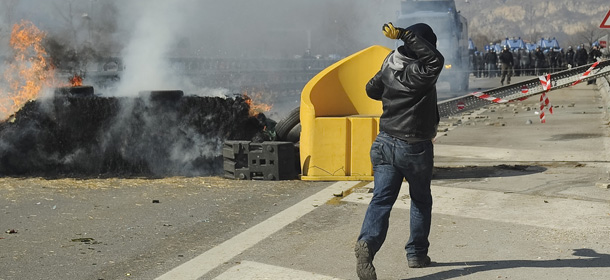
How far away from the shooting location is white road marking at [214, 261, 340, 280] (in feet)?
19.0

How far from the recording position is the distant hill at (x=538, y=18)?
167m

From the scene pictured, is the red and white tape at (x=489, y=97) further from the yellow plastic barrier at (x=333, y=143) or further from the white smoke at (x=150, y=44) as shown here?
the white smoke at (x=150, y=44)

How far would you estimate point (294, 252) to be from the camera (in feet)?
21.3

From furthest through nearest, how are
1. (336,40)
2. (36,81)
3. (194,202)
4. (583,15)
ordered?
(583,15) < (336,40) < (36,81) < (194,202)

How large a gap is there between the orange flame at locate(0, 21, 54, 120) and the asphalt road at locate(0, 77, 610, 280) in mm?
1431

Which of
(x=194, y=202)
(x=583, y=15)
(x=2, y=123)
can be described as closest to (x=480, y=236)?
(x=194, y=202)

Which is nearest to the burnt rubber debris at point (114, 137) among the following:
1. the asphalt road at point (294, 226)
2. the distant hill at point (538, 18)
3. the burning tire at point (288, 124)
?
the burning tire at point (288, 124)

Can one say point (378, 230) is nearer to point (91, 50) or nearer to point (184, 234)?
point (184, 234)

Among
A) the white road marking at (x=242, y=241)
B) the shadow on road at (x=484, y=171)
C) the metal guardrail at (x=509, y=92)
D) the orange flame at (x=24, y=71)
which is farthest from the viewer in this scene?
the metal guardrail at (x=509, y=92)

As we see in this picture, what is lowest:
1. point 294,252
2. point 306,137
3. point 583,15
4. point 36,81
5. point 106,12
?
point 294,252

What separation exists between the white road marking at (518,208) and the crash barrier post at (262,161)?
134 cm

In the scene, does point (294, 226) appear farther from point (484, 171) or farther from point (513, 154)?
point (513, 154)

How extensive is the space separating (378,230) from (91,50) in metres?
9.04

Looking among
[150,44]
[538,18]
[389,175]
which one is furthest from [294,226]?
[538,18]
